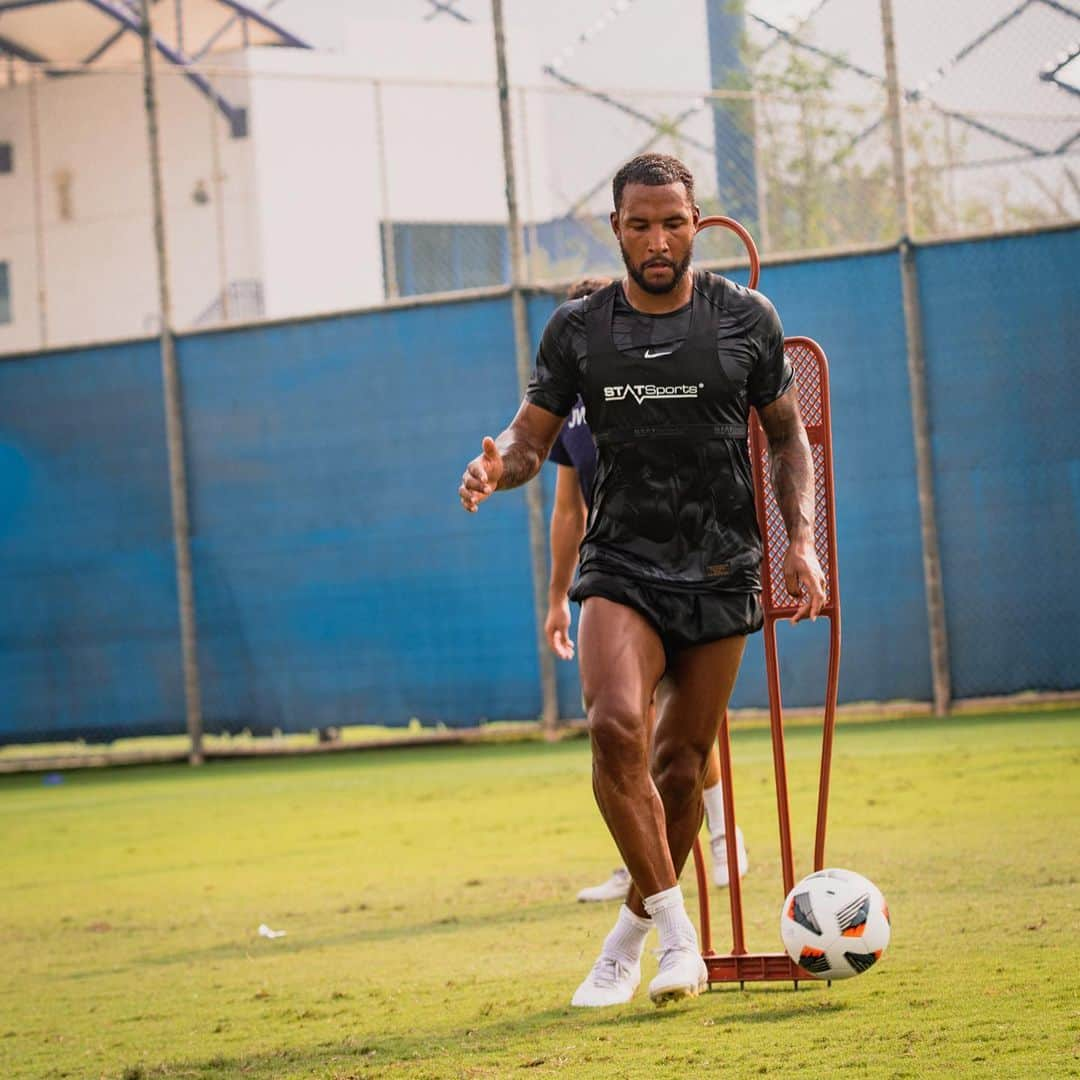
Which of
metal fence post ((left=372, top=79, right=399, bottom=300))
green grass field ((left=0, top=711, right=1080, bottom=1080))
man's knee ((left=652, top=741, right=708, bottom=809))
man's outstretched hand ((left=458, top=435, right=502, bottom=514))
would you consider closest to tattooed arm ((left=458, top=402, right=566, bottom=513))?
man's outstretched hand ((left=458, top=435, right=502, bottom=514))

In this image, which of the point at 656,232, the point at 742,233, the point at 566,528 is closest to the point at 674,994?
the point at 656,232

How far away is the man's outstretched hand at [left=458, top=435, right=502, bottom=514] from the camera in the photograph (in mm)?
4707

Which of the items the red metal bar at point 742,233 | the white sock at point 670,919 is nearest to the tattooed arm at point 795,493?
the red metal bar at point 742,233

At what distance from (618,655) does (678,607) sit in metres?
0.23

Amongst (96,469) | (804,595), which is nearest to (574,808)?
(804,595)

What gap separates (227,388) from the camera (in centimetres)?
1539

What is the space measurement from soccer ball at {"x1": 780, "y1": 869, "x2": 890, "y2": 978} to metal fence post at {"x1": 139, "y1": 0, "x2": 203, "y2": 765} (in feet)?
36.0

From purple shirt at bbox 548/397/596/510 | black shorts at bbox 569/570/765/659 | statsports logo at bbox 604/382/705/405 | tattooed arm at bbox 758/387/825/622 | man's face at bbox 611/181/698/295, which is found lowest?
black shorts at bbox 569/570/765/659

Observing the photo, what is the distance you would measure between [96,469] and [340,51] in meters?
14.1

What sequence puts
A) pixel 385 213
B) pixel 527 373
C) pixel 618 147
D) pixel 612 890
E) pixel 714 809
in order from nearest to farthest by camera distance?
pixel 612 890, pixel 714 809, pixel 527 373, pixel 385 213, pixel 618 147

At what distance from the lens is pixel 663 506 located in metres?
4.93

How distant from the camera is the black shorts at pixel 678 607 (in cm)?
491

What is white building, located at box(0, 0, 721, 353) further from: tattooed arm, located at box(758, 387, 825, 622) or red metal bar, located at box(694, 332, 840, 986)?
tattooed arm, located at box(758, 387, 825, 622)

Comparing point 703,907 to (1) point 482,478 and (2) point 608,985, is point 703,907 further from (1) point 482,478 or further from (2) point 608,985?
(1) point 482,478
